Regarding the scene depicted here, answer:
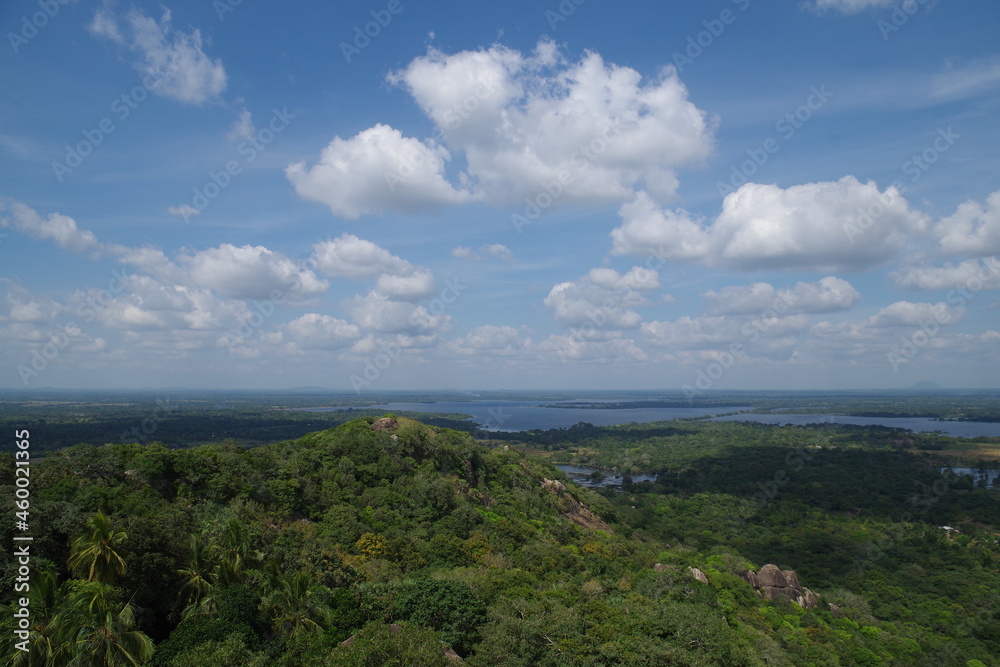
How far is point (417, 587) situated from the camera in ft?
78.1

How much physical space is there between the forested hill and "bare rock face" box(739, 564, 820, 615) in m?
0.17

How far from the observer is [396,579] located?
26703 mm

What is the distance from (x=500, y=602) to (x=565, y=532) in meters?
23.7

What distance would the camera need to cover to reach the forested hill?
57.1 feet

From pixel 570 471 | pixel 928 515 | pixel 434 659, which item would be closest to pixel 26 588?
pixel 434 659

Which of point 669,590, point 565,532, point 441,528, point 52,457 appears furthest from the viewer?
point 565,532

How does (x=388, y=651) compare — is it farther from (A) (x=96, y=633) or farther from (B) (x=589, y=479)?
(B) (x=589, y=479)

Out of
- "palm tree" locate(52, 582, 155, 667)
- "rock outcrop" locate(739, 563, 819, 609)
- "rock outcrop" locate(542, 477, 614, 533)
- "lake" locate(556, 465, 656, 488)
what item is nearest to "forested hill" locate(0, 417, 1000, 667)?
"palm tree" locate(52, 582, 155, 667)

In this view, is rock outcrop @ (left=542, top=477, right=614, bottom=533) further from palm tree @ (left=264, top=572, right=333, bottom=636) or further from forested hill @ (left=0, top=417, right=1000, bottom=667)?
palm tree @ (left=264, top=572, right=333, bottom=636)

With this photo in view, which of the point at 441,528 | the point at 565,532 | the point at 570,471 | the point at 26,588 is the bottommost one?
the point at 570,471

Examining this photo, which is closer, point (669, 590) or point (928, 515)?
point (669, 590)

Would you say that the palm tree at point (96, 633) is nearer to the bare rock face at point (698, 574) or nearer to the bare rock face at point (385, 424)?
the bare rock face at point (698, 574)

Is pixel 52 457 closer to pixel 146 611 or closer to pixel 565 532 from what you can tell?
pixel 146 611

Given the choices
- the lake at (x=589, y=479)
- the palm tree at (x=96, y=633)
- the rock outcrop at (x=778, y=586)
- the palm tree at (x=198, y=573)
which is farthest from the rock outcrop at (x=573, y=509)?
the palm tree at (x=96, y=633)
